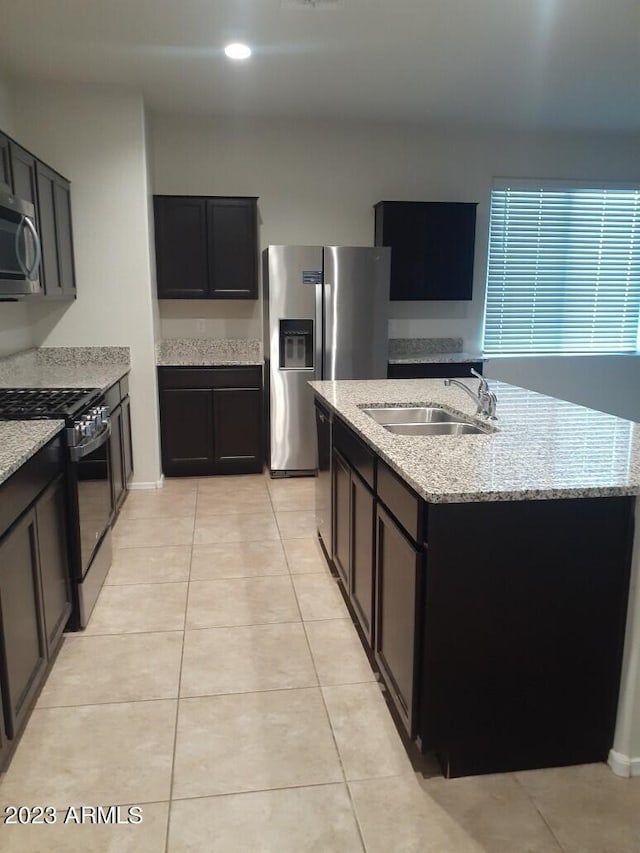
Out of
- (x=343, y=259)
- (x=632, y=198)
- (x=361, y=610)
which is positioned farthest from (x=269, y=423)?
(x=632, y=198)

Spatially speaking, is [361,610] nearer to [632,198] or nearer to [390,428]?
[390,428]

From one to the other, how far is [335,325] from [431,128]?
6.35ft

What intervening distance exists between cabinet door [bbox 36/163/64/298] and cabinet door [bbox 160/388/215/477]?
1.20 meters

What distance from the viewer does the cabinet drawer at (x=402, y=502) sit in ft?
5.87

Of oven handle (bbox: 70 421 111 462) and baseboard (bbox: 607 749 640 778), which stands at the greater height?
oven handle (bbox: 70 421 111 462)

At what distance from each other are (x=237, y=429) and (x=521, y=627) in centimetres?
348

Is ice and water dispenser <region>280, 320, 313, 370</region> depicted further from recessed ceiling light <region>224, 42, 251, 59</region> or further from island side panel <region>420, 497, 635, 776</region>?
island side panel <region>420, 497, 635, 776</region>

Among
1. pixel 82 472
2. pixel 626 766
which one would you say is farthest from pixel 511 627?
pixel 82 472

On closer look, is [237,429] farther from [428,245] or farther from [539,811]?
[539,811]

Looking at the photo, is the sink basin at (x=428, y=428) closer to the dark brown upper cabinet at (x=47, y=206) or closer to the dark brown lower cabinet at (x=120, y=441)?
the dark brown lower cabinet at (x=120, y=441)

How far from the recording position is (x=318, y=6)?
3080 mm

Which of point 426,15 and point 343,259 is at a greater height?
point 426,15

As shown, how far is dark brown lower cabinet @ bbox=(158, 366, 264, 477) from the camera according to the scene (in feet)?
16.1

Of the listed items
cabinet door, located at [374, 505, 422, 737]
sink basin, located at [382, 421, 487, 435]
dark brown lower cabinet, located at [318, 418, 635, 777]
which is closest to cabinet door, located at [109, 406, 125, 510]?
sink basin, located at [382, 421, 487, 435]
